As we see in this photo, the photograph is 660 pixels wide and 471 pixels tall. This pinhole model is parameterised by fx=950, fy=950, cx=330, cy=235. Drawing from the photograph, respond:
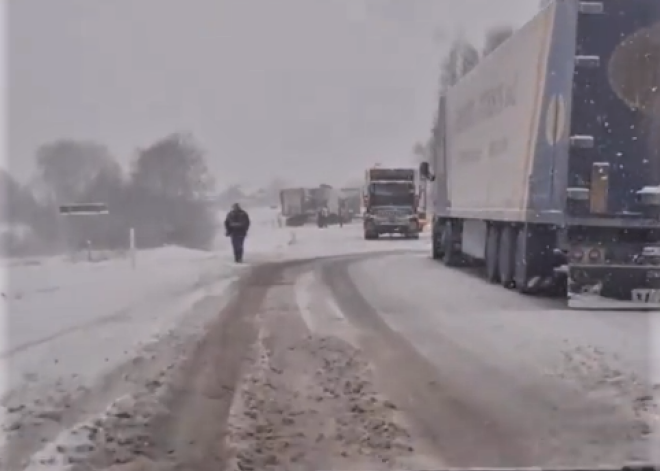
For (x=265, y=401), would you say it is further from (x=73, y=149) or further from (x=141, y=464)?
(x=73, y=149)

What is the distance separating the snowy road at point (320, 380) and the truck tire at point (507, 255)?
0.53m

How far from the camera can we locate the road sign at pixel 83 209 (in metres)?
13.0

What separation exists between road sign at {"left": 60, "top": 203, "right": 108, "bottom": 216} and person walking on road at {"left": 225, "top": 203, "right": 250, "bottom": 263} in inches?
292

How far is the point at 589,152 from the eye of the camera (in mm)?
11281

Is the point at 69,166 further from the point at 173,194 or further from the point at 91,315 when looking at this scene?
the point at 173,194

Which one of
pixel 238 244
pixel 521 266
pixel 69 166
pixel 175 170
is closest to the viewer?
pixel 69 166

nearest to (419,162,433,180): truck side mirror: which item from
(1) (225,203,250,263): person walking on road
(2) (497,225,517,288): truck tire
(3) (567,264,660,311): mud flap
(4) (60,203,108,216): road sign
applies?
(1) (225,203,250,263): person walking on road

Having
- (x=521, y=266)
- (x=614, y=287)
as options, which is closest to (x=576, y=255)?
(x=614, y=287)

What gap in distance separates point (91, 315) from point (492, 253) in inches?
278

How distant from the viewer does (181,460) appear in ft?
16.6

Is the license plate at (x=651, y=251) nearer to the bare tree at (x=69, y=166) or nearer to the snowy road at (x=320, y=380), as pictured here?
the snowy road at (x=320, y=380)

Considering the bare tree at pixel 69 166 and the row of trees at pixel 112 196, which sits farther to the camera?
the row of trees at pixel 112 196

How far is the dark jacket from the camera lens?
21.3 meters

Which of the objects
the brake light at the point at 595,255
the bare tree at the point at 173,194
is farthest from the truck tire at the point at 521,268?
the bare tree at the point at 173,194
